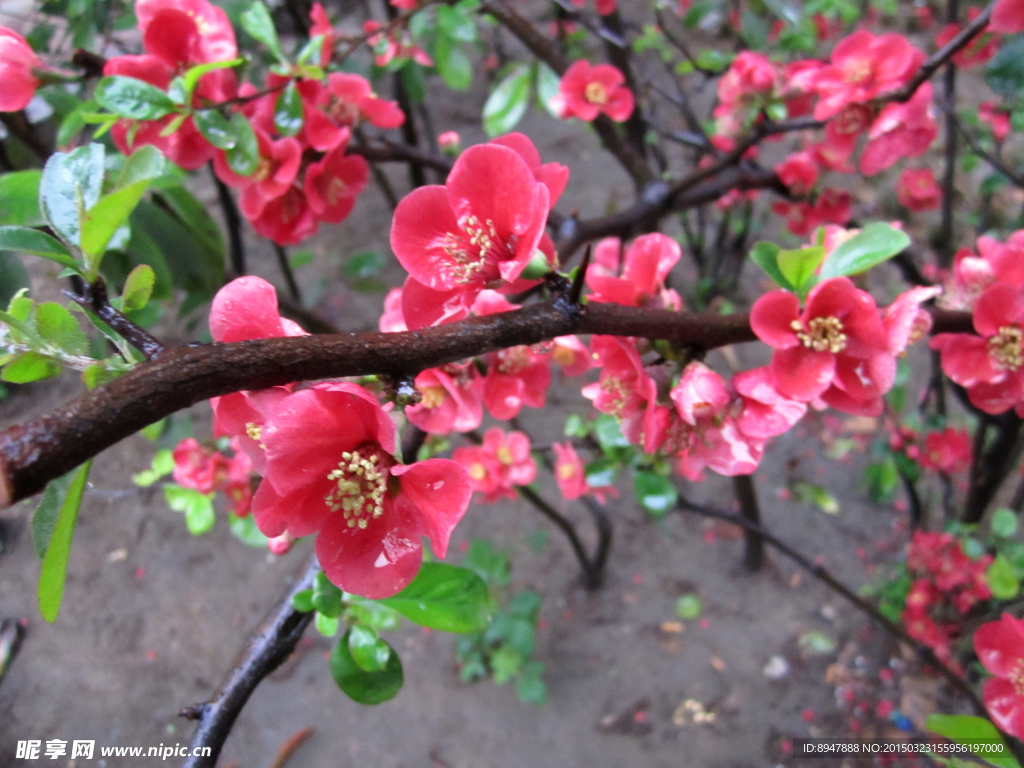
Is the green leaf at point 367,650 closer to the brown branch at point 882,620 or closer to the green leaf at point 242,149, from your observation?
the green leaf at point 242,149

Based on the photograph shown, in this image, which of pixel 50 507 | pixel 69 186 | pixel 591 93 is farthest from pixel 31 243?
pixel 591 93

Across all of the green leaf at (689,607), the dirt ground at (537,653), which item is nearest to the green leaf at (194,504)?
the dirt ground at (537,653)

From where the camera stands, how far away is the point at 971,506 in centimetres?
120

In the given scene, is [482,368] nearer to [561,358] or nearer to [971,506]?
[561,358]

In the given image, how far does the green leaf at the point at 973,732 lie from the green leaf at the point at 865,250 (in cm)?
42

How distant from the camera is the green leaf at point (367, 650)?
47 cm

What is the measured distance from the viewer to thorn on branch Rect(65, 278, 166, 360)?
0.90ft

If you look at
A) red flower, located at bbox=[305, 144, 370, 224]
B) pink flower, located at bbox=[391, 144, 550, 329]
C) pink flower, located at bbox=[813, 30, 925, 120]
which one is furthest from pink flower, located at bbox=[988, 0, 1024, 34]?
red flower, located at bbox=[305, 144, 370, 224]

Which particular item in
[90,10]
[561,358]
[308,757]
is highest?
[90,10]

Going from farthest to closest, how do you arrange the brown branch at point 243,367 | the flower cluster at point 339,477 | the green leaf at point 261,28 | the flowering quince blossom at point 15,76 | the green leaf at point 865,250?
the green leaf at point 261,28 → the flowering quince blossom at point 15,76 → the green leaf at point 865,250 → the flower cluster at point 339,477 → the brown branch at point 243,367

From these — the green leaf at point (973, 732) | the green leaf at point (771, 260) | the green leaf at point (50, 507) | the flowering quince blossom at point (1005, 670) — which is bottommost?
the flowering quince blossom at point (1005, 670)

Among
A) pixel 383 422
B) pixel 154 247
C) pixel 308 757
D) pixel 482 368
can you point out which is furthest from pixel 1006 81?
pixel 308 757

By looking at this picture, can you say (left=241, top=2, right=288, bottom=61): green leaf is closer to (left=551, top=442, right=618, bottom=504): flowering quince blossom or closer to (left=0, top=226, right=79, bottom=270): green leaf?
(left=0, top=226, right=79, bottom=270): green leaf

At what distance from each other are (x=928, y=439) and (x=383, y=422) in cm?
134
